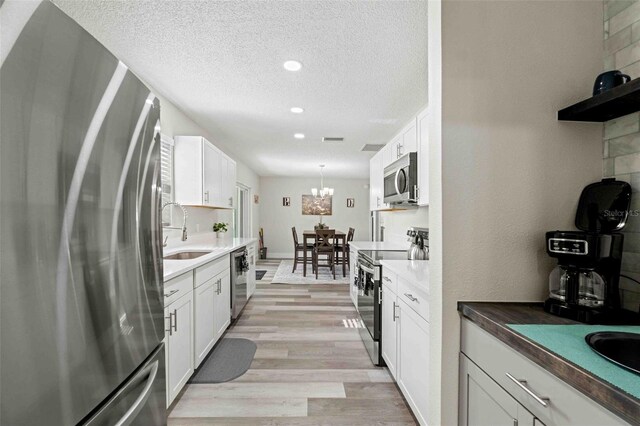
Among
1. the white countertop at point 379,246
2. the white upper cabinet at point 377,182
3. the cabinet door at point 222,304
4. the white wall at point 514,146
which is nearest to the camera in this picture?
the white wall at point 514,146

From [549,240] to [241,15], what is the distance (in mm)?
1965

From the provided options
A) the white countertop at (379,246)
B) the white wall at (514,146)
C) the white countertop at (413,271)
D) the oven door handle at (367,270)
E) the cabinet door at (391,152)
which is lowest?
the oven door handle at (367,270)

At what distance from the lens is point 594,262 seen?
3.35 feet

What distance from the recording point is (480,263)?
1.25 m

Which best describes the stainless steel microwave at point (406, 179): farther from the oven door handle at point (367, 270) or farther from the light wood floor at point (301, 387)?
the light wood floor at point (301, 387)

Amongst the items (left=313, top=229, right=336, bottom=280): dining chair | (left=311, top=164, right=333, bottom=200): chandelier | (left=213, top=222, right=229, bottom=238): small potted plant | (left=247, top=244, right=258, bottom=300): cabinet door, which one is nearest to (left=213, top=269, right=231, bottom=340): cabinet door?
(left=247, top=244, right=258, bottom=300): cabinet door

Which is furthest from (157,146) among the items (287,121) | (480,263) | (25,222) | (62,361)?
(287,121)

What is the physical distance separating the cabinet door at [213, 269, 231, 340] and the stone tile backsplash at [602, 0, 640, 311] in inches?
109

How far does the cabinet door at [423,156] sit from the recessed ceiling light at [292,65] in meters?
1.10

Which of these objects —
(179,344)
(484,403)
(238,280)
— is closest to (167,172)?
(238,280)

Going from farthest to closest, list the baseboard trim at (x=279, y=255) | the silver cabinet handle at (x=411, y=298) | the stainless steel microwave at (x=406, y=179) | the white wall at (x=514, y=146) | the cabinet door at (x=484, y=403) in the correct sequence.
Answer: the baseboard trim at (x=279, y=255) < the stainless steel microwave at (x=406, y=179) < the silver cabinet handle at (x=411, y=298) < the white wall at (x=514, y=146) < the cabinet door at (x=484, y=403)

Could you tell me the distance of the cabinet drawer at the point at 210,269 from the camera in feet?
7.46

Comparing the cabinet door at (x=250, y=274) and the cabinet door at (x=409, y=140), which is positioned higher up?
the cabinet door at (x=409, y=140)

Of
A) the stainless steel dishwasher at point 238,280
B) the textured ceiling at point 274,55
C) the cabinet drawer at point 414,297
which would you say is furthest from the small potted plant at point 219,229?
the cabinet drawer at point 414,297
